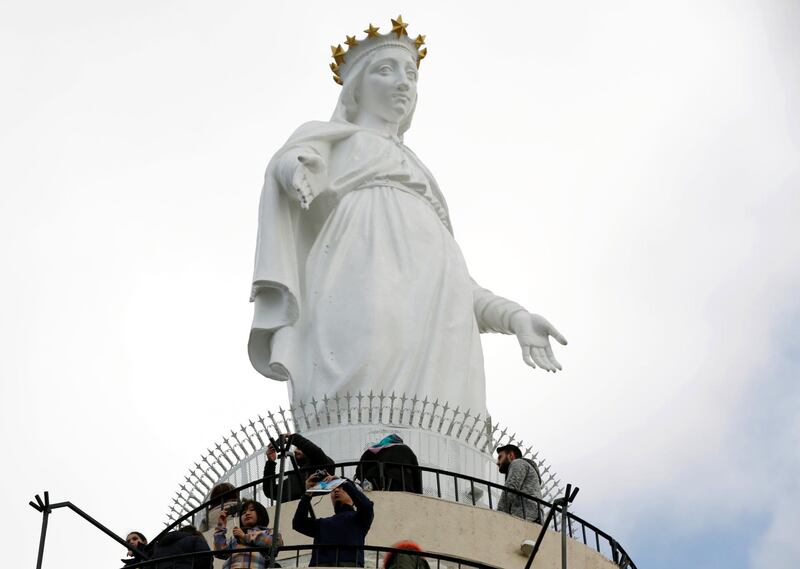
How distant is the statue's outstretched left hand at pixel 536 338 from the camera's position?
21656 millimetres

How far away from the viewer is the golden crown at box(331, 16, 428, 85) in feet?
77.2

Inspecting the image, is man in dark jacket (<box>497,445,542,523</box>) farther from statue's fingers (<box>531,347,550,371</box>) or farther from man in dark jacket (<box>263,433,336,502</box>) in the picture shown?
statue's fingers (<box>531,347,550,371</box>)

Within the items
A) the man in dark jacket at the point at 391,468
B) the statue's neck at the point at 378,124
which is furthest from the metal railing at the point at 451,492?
the statue's neck at the point at 378,124

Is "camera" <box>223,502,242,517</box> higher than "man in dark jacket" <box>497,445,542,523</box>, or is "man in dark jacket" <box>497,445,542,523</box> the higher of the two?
"man in dark jacket" <box>497,445,542,523</box>

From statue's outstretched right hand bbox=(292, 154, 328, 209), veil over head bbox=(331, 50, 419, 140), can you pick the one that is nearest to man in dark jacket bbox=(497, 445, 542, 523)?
statue's outstretched right hand bbox=(292, 154, 328, 209)

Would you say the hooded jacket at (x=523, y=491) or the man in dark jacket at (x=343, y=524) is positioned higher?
the hooded jacket at (x=523, y=491)

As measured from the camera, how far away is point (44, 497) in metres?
14.6

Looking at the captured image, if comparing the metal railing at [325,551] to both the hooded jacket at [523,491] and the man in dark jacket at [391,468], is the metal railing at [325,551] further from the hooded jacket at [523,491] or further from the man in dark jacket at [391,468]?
the hooded jacket at [523,491]

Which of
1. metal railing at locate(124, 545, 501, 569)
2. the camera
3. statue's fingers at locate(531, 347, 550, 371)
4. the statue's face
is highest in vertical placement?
the statue's face

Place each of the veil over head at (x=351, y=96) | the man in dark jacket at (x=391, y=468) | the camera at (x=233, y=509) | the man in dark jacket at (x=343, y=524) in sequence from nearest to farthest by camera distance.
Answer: the man in dark jacket at (x=343, y=524) < the camera at (x=233, y=509) < the man in dark jacket at (x=391, y=468) < the veil over head at (x=351, y=96)

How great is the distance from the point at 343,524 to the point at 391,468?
2.84m

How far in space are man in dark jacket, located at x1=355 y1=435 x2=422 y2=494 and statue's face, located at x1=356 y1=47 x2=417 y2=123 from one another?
719 cm

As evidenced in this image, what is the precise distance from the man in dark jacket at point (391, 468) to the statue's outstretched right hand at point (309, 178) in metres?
4.67

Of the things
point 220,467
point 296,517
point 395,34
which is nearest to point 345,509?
point 296,517
